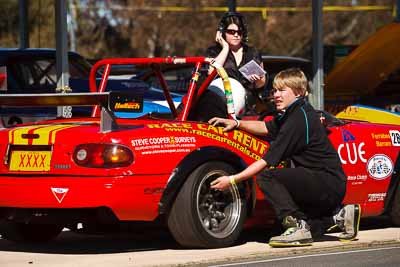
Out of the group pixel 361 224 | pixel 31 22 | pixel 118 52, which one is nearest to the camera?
pixel 361 224

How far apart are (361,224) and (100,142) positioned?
11.3 ft

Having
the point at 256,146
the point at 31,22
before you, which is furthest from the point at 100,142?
the point at 31,22

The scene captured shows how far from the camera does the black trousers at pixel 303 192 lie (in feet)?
28.9

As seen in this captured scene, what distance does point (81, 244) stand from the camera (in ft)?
31.0

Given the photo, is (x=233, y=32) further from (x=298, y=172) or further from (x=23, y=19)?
(x=23, y=19)

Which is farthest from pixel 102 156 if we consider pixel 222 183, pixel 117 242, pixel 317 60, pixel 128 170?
pixel 317 60

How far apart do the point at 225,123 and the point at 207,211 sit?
2.29 ft

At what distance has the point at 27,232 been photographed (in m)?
9.50

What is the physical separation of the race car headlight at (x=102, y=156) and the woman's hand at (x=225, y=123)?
0.87m

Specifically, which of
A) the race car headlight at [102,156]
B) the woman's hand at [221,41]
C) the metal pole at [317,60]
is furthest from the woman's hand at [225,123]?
the metal pole at [317,60]

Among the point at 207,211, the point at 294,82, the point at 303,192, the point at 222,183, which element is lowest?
the point at 207,211

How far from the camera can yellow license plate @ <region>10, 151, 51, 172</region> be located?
330 inches

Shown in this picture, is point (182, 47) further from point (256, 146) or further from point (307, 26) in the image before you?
point (256, 146)

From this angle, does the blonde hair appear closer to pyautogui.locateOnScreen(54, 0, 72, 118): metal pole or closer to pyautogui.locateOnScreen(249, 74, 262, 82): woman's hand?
pyautogui.locateOnScreen(249, 74, 262, 82): woman's hand
